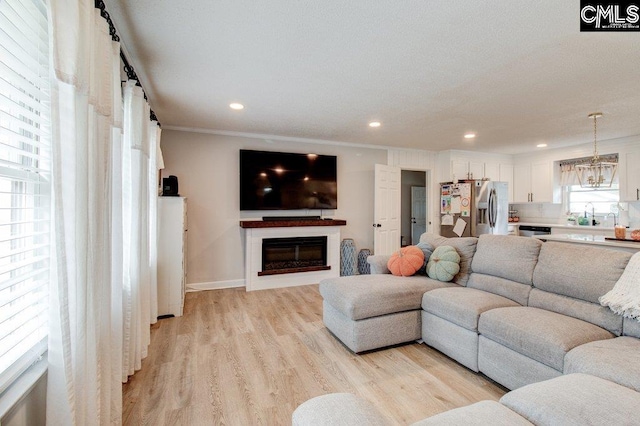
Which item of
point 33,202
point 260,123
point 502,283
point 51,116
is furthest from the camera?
point 260,123

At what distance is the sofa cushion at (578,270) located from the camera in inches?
74.9

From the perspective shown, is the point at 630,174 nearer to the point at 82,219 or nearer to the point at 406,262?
the point at 406,262

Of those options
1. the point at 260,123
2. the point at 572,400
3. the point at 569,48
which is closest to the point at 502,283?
the point at 572,400

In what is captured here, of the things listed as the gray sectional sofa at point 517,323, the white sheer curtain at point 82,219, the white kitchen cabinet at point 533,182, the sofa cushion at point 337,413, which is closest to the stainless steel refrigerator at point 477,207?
the white kitchen cabinet at point 533,182

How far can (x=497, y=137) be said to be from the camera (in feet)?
15.5

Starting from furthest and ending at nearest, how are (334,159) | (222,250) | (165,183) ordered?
(334,159) → (222,250) → (165,183)

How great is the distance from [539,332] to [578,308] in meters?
0.49

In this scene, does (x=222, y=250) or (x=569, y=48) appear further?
(x=222, y=250)

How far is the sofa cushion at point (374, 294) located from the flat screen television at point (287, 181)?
7.05 ft

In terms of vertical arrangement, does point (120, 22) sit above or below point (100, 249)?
above

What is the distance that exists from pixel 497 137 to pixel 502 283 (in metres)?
3.14

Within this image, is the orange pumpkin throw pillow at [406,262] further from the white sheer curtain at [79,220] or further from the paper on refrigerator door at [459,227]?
the paper on refrigerator door at [459,227]

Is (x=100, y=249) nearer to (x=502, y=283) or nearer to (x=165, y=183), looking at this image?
(x=165, y=183)

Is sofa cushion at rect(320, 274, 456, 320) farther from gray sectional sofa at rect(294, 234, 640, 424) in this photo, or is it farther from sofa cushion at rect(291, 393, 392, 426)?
sofa cushion at rect(291, 393, 392, 426)
